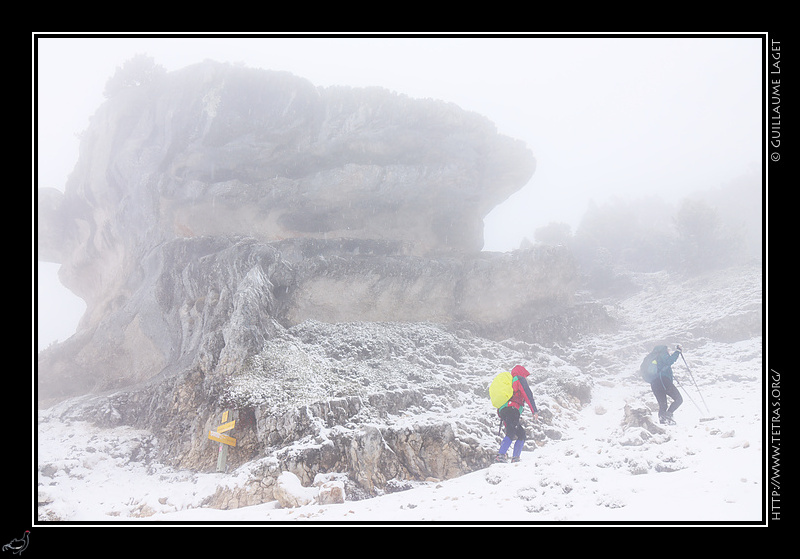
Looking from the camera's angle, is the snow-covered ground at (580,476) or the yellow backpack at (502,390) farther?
the yellow backpack at (502,390)

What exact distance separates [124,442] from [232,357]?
4581mm

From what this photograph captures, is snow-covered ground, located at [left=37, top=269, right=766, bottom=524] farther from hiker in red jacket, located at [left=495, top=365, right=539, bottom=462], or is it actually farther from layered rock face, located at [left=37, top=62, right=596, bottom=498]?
layered rock face, located at [left=37, top=62, right=596, bottom=498]

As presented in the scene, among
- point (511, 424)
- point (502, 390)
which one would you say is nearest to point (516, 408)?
point (511, 424)

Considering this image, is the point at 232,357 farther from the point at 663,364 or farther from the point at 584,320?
the point at 584,320

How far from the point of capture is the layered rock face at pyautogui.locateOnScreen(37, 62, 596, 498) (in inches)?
827

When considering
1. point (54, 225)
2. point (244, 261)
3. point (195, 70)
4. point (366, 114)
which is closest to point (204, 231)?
point (244, 261)

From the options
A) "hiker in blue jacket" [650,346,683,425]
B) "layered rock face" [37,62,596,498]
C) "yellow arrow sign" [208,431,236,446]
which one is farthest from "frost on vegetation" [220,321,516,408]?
"hiker in blue jacket" [650,346,683,425]

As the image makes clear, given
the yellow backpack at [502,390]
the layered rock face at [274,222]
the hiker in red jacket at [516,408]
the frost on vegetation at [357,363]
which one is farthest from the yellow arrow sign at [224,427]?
the hiker in red jacket at [516,408]

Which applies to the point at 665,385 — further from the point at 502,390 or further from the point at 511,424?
the point at 502,390

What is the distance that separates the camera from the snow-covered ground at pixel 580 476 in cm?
645

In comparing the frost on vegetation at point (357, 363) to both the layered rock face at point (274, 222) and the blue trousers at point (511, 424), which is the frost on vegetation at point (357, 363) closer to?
the layered rock face at point (274, 222)

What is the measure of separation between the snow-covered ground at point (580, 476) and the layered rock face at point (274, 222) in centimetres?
494

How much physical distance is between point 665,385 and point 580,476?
4611mm

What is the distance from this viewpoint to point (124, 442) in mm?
14656
